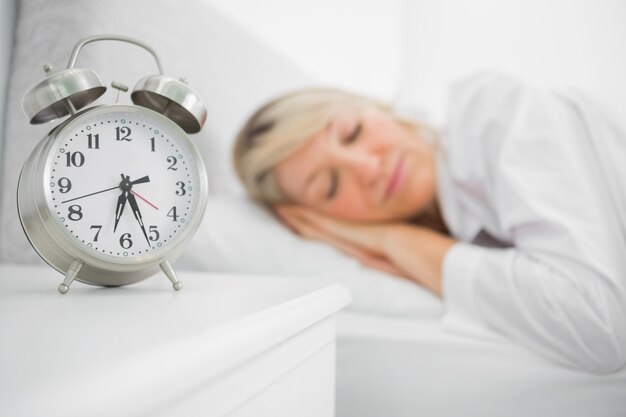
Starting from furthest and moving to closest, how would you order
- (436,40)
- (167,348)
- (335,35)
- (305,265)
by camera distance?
(436,40)
(335,35)
(305,265)
(167,348)

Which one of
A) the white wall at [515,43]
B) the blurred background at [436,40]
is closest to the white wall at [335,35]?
the blurred background at [436,40]

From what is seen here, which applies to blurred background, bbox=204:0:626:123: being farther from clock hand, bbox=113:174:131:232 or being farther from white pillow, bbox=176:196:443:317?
clock hand, bbox=113:174:131:232

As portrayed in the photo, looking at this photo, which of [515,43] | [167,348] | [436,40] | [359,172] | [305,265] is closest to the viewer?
[167,348]

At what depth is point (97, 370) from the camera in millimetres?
220

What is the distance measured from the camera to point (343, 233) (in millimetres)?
1137

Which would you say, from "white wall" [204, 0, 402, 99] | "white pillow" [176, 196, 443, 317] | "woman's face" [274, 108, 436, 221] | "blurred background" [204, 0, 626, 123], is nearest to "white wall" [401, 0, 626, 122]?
"blurred background" [204, 0, 626, 123]

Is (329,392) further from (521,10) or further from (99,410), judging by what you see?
(521,10)

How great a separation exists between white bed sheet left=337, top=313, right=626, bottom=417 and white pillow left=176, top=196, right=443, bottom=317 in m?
0.10

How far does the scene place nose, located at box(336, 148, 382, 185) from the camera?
1086mm

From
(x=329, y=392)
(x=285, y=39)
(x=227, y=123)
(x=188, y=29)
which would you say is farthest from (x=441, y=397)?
(x=285, y=39)

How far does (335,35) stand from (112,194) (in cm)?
162

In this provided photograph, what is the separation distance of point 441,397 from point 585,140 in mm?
613

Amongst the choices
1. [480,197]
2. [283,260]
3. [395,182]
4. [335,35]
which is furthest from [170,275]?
[335,35]

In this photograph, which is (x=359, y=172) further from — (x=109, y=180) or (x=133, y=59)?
(x=109, y=180)
